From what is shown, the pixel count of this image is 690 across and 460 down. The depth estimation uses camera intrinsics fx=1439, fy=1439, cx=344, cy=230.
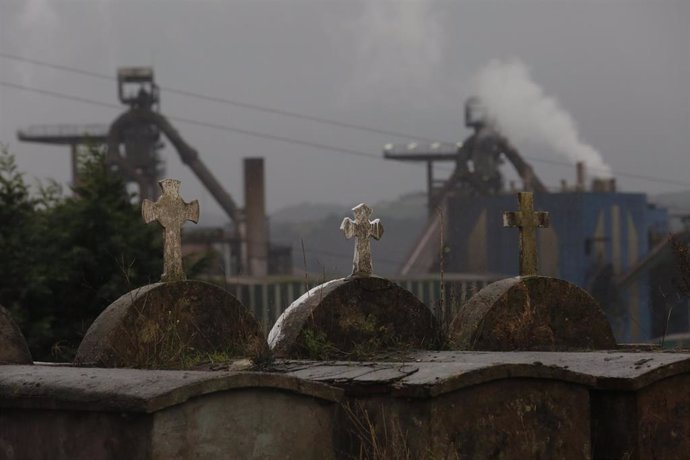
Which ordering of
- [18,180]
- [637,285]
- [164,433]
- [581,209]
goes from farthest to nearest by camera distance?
[581,209], [637,285], [18,180], [164,433]

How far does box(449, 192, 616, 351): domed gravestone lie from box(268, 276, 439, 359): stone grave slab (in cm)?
39

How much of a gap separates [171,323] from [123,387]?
3.16m

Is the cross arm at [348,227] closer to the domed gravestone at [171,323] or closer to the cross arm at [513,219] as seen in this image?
the domed gravestone at [171,323]

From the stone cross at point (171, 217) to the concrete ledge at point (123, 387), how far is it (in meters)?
2.41

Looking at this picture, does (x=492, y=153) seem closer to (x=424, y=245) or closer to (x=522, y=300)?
(x=424, y=245)

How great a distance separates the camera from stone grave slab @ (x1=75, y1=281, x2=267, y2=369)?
35.1 ft

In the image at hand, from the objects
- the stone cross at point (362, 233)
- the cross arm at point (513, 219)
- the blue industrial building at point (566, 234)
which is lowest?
the stone cross at point (362, 233)

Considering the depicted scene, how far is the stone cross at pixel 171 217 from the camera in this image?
11547 mm

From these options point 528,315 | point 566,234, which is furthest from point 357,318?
point 566,234

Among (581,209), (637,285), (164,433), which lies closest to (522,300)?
(164,433)

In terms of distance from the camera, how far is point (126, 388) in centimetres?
804

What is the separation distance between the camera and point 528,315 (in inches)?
500

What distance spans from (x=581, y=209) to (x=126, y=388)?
190 feet

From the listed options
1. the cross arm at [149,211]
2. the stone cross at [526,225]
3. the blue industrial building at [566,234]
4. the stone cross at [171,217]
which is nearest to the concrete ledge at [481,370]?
the stone cross at [171,217]
